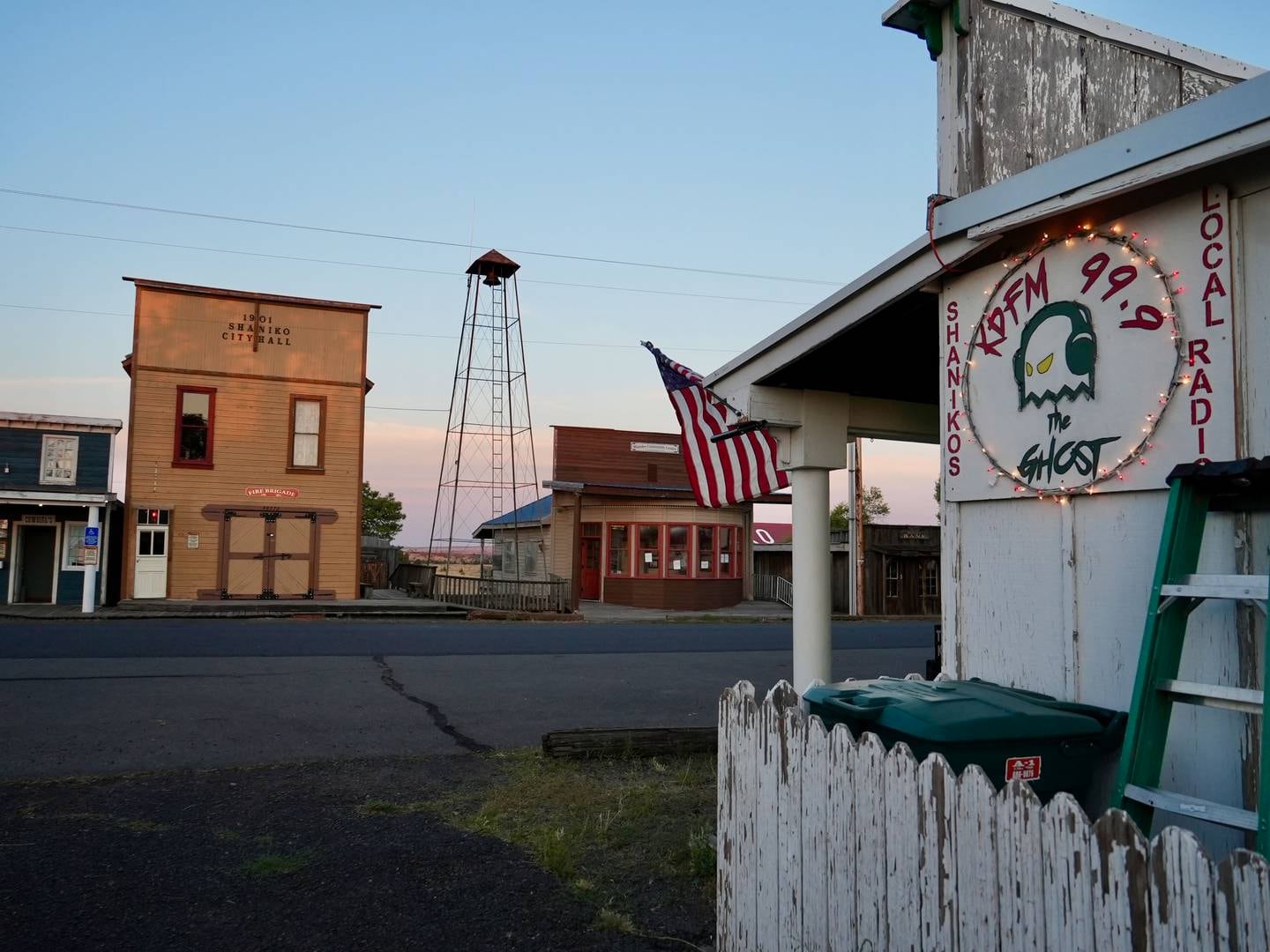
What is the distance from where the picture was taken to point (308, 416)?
28453 mm

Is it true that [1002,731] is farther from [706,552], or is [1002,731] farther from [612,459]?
[612,459]

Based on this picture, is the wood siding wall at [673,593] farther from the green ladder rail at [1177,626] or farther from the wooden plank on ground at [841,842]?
the green ladder rail at [1177,626]

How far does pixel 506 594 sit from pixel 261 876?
75.9ft

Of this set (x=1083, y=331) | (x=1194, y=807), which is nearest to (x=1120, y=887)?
(x=1194, y=807)

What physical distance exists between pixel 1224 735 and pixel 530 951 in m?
2.90

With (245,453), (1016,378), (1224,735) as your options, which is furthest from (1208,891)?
(245,453)

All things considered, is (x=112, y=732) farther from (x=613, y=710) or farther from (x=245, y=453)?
(x=245, y=453)

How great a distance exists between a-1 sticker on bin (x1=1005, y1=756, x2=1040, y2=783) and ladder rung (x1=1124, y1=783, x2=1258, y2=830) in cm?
41

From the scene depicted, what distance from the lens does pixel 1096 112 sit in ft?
17.8

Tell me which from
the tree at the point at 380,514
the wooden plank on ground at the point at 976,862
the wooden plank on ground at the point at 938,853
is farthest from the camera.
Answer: the tree at the point at 380,514

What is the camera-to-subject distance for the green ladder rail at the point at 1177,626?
296 cm

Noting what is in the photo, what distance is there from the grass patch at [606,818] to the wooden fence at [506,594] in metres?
19.0

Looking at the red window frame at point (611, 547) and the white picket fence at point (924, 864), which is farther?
the red window frame at point (611, 547)

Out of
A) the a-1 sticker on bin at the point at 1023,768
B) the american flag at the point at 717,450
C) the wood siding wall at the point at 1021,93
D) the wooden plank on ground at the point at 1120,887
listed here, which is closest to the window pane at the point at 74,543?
the american flag at the point at 717,450
